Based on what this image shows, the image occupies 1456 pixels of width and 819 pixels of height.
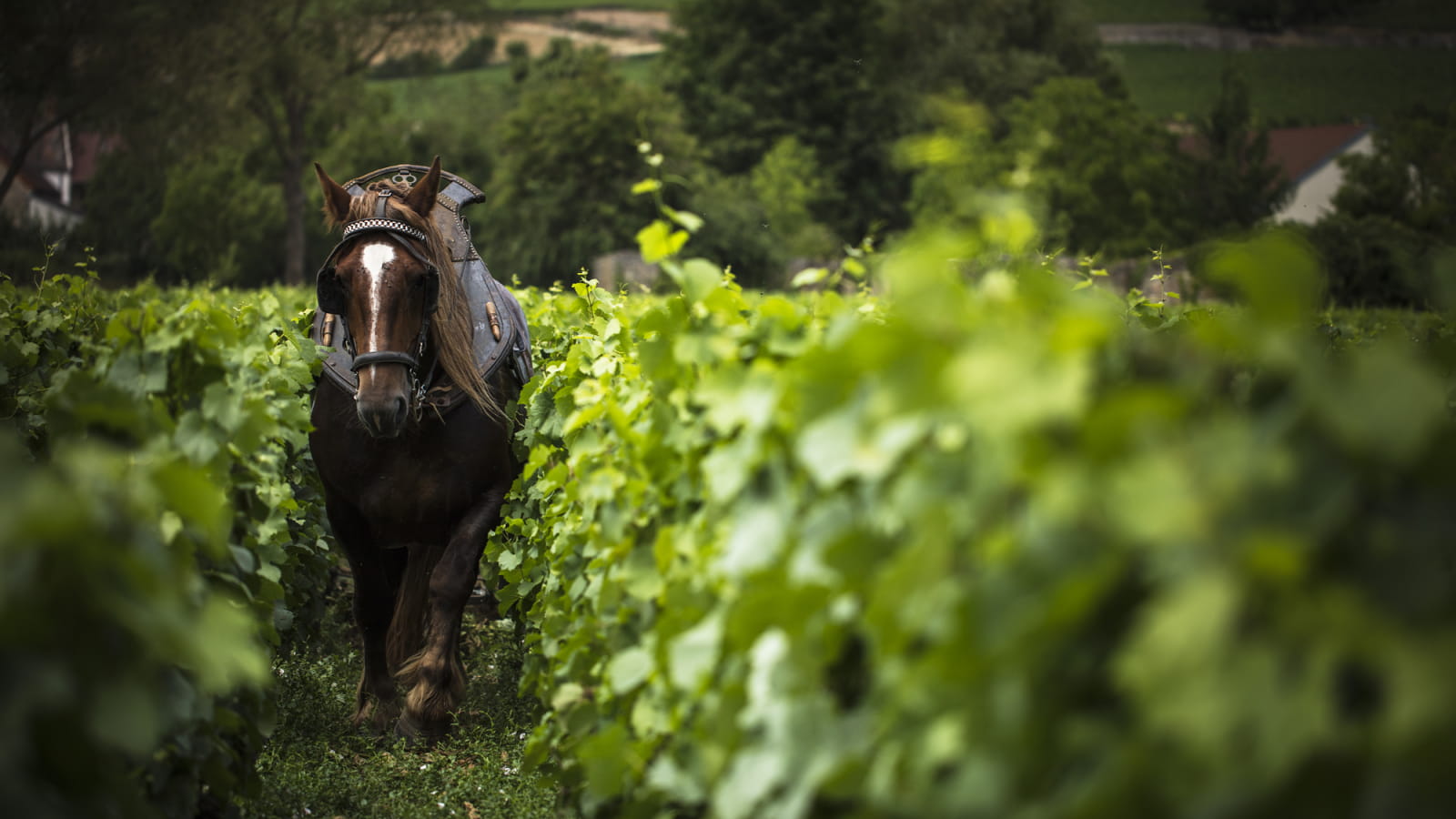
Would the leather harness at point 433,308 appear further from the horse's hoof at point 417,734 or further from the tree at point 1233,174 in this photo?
the tree at point 1233,174

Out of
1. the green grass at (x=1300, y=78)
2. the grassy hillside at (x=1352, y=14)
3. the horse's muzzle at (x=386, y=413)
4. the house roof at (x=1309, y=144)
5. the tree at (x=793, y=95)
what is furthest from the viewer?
the grassy hillside at (x=1352, y=14)

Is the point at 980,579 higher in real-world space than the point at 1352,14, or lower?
higher

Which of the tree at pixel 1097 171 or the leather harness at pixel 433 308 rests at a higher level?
the leather harness at pixel 433 308

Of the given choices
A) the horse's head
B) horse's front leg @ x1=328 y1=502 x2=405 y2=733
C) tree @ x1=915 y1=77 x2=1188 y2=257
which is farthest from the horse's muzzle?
tree @ x1=915 y1=77 x2=1188 y2=257

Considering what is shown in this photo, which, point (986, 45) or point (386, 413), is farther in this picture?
point (986, 45)

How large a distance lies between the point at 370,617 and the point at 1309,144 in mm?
78875

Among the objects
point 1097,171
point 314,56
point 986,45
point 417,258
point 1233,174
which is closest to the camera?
point 417,258

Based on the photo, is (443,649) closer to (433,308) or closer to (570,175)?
(433,308)

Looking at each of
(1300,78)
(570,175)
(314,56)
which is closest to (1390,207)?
(570,175)

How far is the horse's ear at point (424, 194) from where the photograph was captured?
5594mm

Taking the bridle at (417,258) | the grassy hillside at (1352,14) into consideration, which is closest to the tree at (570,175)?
the grassy hillside at (1352,14)

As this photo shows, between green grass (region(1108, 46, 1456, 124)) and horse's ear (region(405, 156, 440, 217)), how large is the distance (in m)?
73.4

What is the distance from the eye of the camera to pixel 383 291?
509 cm

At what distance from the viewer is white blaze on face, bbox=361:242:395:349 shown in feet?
16.4
